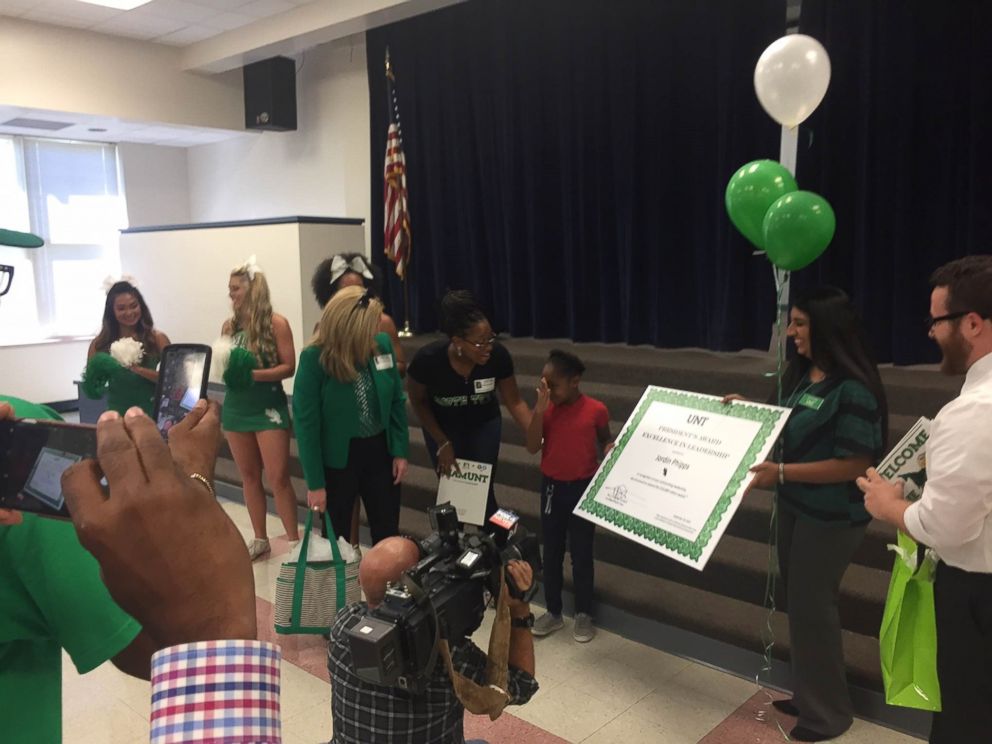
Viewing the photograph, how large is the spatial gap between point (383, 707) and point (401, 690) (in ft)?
0.16

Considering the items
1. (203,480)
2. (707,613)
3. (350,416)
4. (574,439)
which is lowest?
(707,613)

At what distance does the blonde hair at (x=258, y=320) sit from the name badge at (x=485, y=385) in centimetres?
115

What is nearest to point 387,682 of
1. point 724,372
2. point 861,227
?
point 724,372

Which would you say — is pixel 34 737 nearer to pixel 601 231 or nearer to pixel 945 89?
pixel 945 89

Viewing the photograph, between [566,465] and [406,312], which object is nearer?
[566,465]

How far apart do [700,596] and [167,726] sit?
2.89 m

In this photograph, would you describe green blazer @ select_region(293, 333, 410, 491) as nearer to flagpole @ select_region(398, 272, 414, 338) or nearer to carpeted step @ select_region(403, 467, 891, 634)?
carpeted step @ select_region(403, 467, 891, 634)

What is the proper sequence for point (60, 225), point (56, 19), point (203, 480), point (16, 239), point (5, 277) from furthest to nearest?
point (60, 225), point (56, 19), point (5, 277), point (16, 239), point (203, 480)

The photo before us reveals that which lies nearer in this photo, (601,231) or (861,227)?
(861,227)

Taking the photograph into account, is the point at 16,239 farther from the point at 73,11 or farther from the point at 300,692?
the point at 73,11

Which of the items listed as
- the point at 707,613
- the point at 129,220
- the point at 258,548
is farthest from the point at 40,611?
the point at 129,220

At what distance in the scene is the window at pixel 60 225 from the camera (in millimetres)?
7609

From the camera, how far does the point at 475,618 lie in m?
1.57

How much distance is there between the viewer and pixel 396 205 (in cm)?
627
